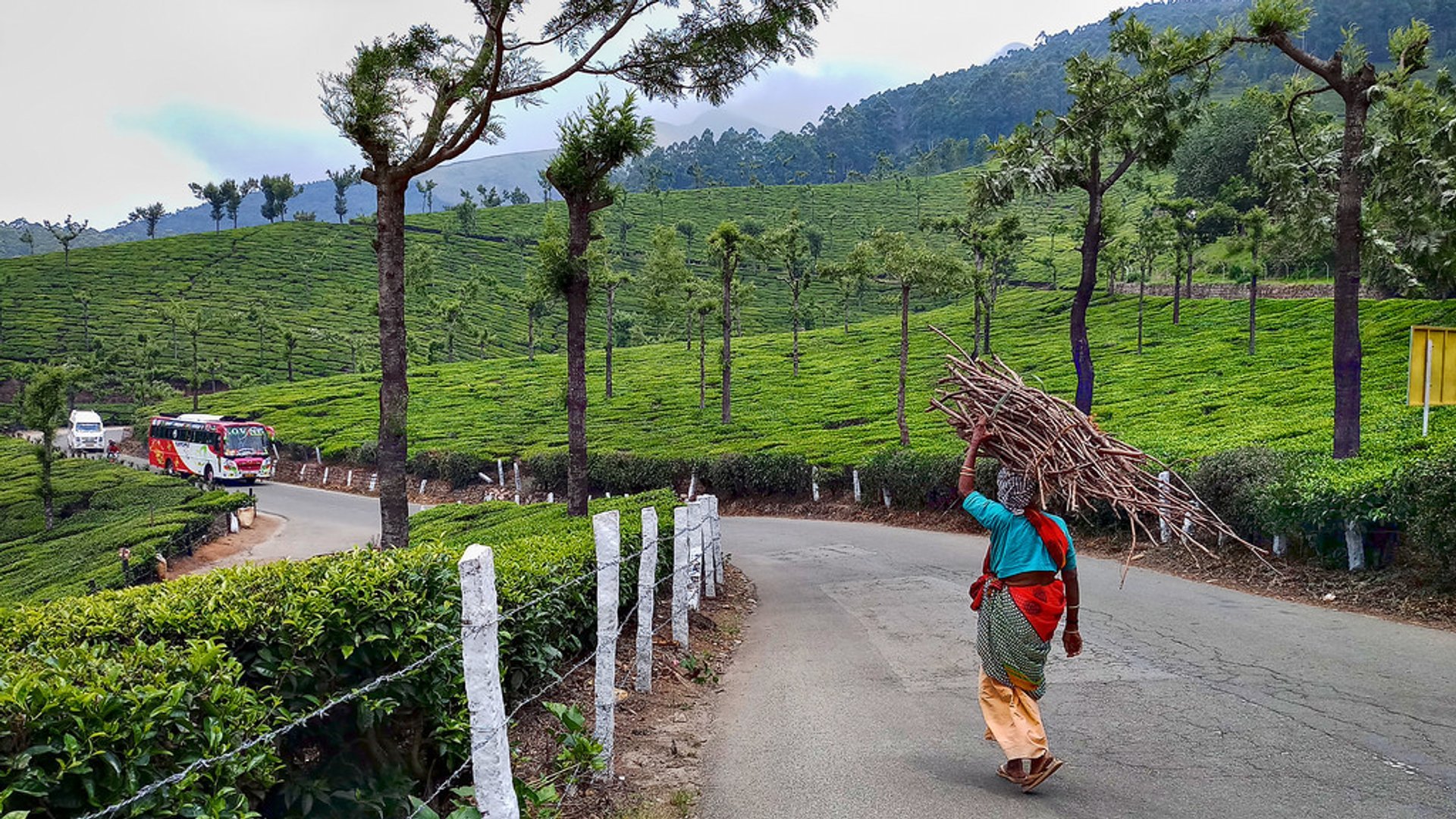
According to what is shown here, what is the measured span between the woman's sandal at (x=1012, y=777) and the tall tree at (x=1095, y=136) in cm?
1549

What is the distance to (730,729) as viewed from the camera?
6703 mm

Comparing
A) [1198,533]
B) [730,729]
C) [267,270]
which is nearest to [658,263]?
[1198,533]

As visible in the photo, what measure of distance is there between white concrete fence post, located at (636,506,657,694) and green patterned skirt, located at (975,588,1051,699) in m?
2.50

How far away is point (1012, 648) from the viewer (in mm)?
5258

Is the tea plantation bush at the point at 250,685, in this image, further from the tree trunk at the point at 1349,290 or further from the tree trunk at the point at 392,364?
the tree trunk at the point at 1349,290

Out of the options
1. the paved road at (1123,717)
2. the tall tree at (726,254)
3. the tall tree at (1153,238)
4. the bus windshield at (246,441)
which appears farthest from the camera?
the tall tree at (1153,238)

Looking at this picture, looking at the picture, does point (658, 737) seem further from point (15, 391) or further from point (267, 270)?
point (267, 270)

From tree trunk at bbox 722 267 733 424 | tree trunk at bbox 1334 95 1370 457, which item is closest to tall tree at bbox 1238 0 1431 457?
tree trunk at bbox 1334 95 1370 457

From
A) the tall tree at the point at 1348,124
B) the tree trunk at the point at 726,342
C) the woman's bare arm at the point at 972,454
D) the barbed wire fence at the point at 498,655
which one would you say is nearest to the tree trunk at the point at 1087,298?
the tall tree at the point at 1348,124

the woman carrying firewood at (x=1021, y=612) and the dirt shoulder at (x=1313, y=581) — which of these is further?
the dirt shoulder at (x=1313, y=581)

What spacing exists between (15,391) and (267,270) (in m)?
33.9

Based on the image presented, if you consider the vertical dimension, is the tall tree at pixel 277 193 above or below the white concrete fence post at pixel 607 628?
above

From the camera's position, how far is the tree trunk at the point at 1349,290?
1331 centimetres

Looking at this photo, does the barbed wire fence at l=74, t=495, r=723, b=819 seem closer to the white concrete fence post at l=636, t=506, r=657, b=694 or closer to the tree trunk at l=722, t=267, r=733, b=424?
the white concrete fence post at l=636, t=506, r=657, b=694
